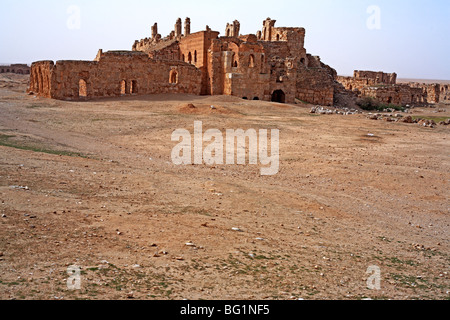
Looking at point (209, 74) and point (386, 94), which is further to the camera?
point (386, 94)

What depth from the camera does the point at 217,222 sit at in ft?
24.5

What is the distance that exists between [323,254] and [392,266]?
1017 mm

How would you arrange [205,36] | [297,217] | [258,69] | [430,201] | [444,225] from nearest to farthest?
[297,217] → [444,225] → [430,201] → [258,69] → [205,36]

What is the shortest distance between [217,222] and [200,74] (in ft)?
86.0

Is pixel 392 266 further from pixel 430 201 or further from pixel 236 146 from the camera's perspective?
pixel 236 146

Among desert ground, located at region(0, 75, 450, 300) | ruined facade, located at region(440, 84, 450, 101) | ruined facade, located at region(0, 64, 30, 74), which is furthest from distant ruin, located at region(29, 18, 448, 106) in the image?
ruined facade, located at region(0, 64, 30, 74)

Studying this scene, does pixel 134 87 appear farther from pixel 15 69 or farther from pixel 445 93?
pixel 445 93

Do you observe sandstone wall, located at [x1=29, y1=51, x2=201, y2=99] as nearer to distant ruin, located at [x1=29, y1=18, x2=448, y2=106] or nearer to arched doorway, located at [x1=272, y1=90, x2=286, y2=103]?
distant ruin, located at [x1=29, y1=18, x2=448, y2=106]

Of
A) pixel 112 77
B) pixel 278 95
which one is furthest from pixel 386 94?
pixel 112 77

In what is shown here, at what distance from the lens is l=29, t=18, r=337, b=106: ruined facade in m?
28.7

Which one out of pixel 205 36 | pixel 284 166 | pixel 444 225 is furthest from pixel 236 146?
pixel 205 36

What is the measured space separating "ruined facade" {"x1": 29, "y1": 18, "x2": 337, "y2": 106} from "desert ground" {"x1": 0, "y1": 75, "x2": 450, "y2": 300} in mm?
12949

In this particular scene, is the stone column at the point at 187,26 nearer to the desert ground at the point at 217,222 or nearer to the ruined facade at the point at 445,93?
the desert ground at the point at 217,222

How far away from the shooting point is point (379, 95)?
38.0 meters
